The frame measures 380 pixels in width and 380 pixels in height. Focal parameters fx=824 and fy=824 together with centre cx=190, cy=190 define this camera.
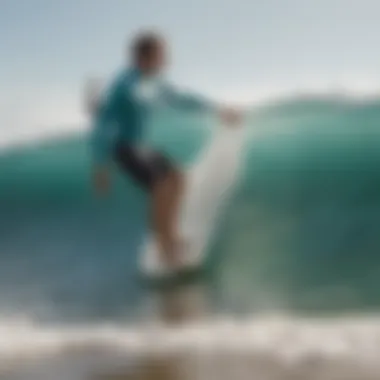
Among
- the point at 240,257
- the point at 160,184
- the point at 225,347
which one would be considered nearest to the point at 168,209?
the point at 160,184

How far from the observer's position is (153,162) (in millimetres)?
1410

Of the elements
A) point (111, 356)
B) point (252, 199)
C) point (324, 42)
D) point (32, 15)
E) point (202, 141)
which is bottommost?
point (111, 356)

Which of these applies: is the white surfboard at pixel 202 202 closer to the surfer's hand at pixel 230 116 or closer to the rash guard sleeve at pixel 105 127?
the surfer's hand at pixel 230 116

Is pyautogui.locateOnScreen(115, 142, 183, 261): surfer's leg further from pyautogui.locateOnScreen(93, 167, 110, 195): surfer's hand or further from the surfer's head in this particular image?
the surfer's head

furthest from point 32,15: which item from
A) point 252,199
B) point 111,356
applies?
point 111,356

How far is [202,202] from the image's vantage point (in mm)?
1412

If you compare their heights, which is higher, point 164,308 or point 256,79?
point 256,79

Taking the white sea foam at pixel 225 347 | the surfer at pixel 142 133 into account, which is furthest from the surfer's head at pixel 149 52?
the white sea foam at pixel 225 347

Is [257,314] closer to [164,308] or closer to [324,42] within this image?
[164,308]

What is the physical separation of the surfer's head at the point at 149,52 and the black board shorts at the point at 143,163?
0.14m

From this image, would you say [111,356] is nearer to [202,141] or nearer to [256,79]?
[202,141]

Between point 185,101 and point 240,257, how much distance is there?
28 cm

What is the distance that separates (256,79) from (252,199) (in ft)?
0.68

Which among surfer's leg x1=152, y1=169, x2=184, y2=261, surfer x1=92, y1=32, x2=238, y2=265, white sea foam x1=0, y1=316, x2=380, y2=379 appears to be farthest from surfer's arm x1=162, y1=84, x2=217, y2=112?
white sea foam x1=0, y1=316, x2=380, y2=379
